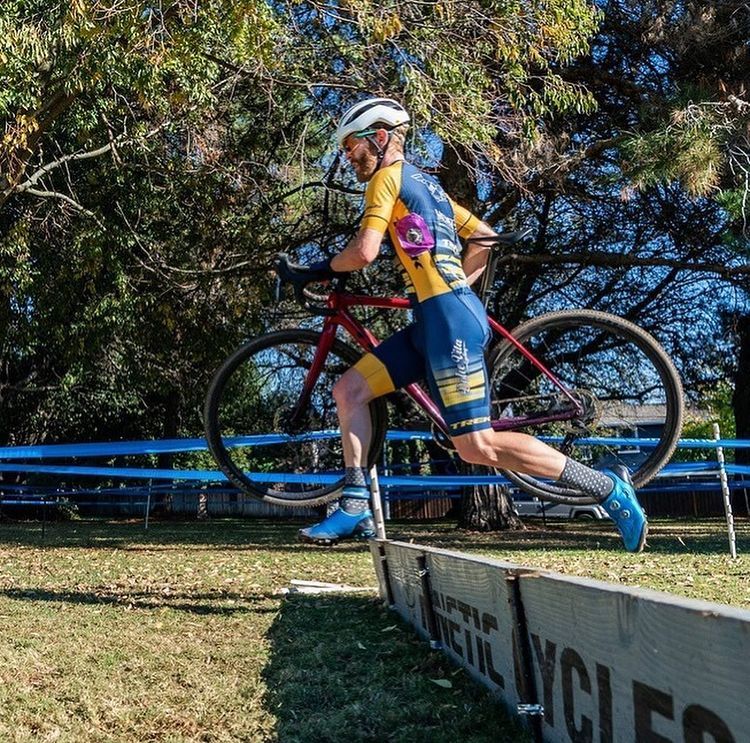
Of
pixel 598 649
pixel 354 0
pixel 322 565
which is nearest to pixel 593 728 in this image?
pixel 598 649

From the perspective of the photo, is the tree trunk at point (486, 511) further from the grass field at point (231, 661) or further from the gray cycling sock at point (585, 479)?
the gray cycling sock at point (585, 479)

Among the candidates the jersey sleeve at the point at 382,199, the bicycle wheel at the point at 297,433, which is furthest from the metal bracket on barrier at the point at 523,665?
the bicycle wheel at the point at 297,433

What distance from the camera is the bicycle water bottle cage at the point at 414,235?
414 centimetres

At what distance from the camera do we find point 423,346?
13.7 ft

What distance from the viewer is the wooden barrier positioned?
4.47 feet

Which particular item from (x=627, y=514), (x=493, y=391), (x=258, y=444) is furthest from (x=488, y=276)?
(x=258, y=444)

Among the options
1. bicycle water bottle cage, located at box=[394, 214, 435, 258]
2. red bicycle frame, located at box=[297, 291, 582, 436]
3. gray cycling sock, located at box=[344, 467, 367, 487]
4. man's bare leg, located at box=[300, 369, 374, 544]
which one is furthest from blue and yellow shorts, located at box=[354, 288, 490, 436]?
red bicycle frame, located at box=[297, 291, 582, 436]

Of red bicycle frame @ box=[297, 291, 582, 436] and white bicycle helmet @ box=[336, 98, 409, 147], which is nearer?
white bicycle helmet @ box=[336, 98, 409, 147]

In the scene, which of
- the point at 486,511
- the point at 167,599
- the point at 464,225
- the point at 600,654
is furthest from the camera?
the point at 486,511

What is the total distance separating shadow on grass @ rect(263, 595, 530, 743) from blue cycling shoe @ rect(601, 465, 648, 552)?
110 cm

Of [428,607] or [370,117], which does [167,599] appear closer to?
[428,607]

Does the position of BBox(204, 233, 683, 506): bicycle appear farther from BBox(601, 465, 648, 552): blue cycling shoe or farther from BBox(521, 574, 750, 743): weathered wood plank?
BBox(521, 574, 750, 743): weathered wood plank

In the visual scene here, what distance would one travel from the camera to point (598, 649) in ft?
5.98

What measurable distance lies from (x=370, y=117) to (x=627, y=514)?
2.21m
